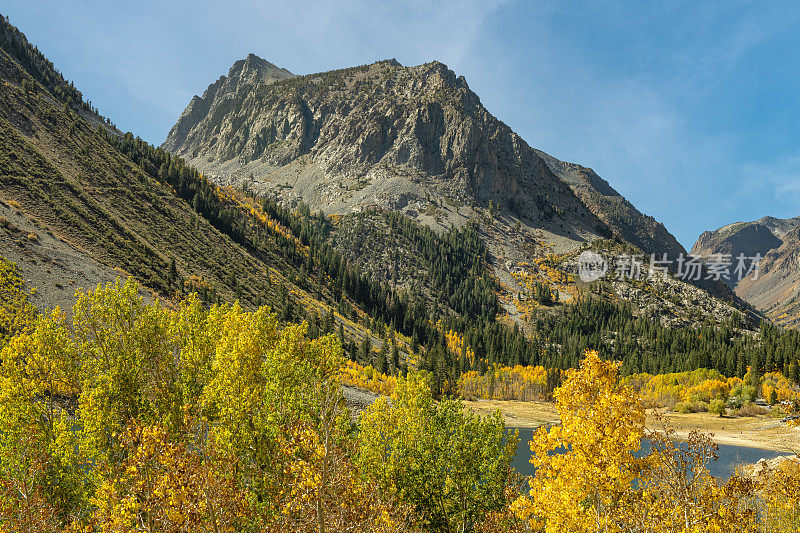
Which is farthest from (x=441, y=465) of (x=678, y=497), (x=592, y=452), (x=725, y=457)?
(x=725, y=457)

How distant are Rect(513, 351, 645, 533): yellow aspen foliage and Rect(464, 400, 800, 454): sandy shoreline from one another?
60.5 m

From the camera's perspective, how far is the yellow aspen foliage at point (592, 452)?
13.9 m

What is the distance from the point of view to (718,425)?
93000 mm

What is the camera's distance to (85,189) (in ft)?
393

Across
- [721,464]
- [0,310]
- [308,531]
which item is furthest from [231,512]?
[721,464]

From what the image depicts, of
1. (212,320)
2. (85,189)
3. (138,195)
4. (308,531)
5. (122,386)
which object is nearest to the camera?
(308,531)

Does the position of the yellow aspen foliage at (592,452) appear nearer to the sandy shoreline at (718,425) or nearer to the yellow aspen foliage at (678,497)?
the yellow aspen foliage at (678,497)

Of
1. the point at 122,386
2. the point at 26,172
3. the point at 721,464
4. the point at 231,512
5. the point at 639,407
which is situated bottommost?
the point at 721,464

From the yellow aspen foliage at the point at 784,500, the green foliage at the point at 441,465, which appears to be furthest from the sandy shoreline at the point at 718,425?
the green foliage at the point at 441,465

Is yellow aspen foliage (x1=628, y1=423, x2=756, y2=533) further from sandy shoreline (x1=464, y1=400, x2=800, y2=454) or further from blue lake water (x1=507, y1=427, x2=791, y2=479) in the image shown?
sandy shoreline (x1=464, y1=400, x2=800, y2=454)

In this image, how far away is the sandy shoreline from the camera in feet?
248

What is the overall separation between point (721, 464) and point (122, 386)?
80.4m

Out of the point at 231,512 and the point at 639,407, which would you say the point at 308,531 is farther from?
the point at 639,407

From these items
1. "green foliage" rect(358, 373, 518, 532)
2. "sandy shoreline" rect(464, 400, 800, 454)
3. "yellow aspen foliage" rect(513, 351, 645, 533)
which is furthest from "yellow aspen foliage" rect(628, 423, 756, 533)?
"sandy shoreline" rect(464, 400, 800, 454)
